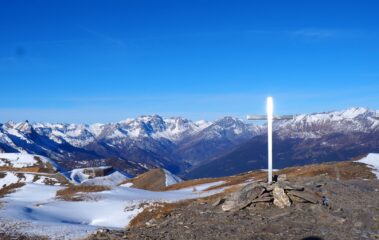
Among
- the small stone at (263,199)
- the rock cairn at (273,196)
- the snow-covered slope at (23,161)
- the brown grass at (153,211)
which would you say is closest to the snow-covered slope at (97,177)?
the snow-covered slope at (23,161)

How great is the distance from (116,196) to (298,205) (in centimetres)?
3139

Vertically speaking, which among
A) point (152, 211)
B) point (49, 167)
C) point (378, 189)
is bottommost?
point (49, 167)

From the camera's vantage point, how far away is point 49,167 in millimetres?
181000

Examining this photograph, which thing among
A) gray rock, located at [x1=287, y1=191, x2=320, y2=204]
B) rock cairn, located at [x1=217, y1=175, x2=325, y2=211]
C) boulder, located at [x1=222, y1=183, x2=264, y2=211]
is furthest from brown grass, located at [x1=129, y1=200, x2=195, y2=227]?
gray rock, located at [x1=287, y1=191, x2=320, y2=204]

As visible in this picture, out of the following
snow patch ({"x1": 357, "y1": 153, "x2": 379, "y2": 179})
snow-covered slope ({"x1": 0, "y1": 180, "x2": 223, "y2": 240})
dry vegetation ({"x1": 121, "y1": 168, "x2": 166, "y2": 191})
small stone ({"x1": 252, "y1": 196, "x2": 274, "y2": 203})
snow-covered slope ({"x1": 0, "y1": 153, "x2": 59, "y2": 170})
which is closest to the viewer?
small stone ({"x1": 252, "y1": 196, "x2": 274, "y2": 203})

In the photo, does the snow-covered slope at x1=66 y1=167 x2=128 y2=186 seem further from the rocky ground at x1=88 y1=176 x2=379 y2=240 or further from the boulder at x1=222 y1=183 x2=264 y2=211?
the rocky ground at x1=88 y1=176 x2=379 y2=240

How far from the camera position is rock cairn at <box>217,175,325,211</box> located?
904 inches

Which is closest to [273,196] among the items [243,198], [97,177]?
[243,198]

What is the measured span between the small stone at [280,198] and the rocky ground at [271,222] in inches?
4.1

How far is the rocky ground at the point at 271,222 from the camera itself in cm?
1892

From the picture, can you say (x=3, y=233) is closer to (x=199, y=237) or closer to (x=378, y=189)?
(x=199, y=237)

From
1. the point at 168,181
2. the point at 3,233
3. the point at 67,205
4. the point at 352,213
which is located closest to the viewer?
the point at 352,213

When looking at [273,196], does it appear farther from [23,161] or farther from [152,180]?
[23,161]

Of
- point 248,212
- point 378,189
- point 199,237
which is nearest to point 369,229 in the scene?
point 248,212
